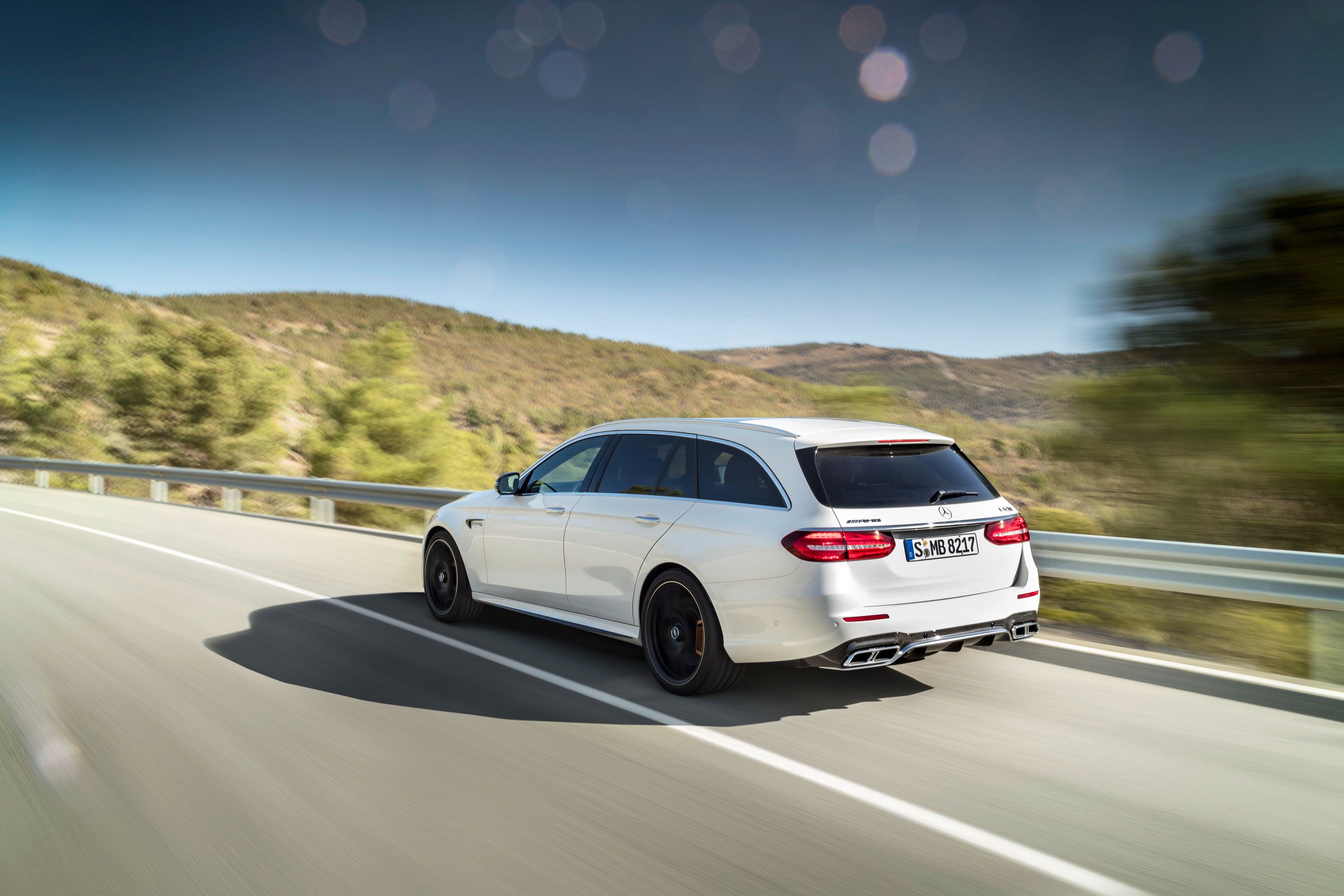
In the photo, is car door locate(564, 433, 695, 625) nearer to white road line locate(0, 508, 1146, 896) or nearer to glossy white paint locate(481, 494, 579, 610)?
glossy white paint locate(481, 494, 579, 610)

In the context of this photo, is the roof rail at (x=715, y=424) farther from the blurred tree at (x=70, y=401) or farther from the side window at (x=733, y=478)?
the blurred tree at (x=70, y=401)

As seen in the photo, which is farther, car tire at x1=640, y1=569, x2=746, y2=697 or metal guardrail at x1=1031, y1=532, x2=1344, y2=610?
metal guardrail at x1=1031, y1=532, x2=1344, y2=610

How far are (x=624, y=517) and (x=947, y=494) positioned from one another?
1.92 meters

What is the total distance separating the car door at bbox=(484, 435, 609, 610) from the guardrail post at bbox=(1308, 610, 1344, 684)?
4631mm

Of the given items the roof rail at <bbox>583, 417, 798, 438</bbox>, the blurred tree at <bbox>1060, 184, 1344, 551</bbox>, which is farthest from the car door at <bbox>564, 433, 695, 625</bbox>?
the blurred tree at <bbox>1060, 184, 1344, 551</bbox>

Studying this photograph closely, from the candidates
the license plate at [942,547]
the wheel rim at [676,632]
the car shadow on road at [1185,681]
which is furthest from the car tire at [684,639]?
the car shadow on road at [1185,681]

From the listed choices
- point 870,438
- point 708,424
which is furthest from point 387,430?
point 870,438

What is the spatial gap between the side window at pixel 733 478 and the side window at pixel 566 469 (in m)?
1.16

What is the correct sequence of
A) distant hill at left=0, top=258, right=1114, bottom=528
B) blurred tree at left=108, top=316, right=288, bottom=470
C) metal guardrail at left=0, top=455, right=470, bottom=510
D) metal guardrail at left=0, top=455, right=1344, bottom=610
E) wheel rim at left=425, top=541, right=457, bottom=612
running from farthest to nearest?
blurred tree at left=108, top=316, right=288, bottom=470 → metal guardrail at left=0, top=455, right=470, bottom=510 → distant hill at left=0, top=258, right=1114, bottom=528 → wheel rim at left=425, top=541, right=457, bottom=612 → metal guardrail at left=0, top=455, right=1344, bottom=610

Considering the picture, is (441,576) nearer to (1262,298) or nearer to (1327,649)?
(1327,649)

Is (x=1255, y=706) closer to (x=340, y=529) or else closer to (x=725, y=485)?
(x=725, y=485)

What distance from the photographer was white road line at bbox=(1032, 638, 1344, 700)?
532cm

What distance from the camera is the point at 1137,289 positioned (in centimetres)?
933

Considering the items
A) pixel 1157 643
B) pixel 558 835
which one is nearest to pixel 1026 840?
pixel 558 835
